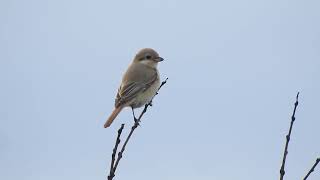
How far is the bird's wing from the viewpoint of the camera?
6.63 meters

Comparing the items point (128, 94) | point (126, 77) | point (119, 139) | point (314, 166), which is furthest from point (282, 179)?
point (126, 77)

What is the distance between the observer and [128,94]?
6797mm

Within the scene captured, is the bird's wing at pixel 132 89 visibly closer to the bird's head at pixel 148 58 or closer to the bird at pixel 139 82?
the bird at pixel 139 82

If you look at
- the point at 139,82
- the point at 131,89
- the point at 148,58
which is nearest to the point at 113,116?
the point at 131,89

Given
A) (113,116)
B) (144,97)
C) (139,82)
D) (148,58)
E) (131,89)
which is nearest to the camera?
(113,116)

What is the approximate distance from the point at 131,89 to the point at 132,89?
0.07 ft

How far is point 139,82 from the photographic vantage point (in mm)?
7207

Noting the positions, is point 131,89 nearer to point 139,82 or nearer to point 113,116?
point 139,82

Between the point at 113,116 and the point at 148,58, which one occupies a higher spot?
the point at 148,58

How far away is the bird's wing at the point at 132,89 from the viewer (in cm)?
663

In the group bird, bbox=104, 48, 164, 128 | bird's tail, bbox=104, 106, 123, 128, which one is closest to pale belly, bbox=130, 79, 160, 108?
bird, bbox=104, 48, 164, 128

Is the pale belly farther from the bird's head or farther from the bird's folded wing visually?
the bird's head

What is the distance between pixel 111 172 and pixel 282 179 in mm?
786

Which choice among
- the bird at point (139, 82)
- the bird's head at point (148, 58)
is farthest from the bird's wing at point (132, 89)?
the bird's head at point (148, 58)
